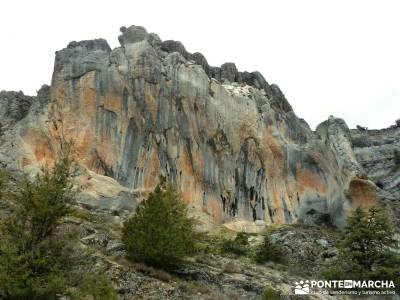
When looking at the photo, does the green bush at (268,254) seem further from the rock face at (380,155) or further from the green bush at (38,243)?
the rock face at (380,155)

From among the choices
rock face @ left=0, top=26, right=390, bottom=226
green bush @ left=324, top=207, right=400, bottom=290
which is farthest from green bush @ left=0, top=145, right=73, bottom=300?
rock face @ left=0, top=26, right=390, bottom=226

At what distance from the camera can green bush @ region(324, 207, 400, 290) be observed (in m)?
31.1

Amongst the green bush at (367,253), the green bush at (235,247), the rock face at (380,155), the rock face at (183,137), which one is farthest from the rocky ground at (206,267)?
the rock face at (380,155)

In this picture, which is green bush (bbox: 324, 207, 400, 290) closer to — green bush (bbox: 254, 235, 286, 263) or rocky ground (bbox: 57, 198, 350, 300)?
rocky ground (bbox: 57, 198, 350, 300)

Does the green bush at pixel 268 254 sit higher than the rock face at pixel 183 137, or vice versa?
the rock face at pixel 183 137

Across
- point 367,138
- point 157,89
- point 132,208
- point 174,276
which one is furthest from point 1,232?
point 367,138

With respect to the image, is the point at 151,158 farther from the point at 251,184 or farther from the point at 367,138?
the point at 367,138

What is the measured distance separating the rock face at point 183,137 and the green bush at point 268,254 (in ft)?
33.1

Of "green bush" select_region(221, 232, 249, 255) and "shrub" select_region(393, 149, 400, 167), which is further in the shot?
"shrub" select_region(393, 149, 400, 167)

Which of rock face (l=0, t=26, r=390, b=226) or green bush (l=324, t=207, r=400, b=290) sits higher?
rock face (l=0, t=26, r=390, b=226)

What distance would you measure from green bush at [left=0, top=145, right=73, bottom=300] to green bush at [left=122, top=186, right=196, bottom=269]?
6486mm

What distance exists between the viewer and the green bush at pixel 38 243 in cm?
1653

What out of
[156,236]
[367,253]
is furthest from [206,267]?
[367,253]

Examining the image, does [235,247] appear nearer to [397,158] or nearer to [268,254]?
[268,254]
